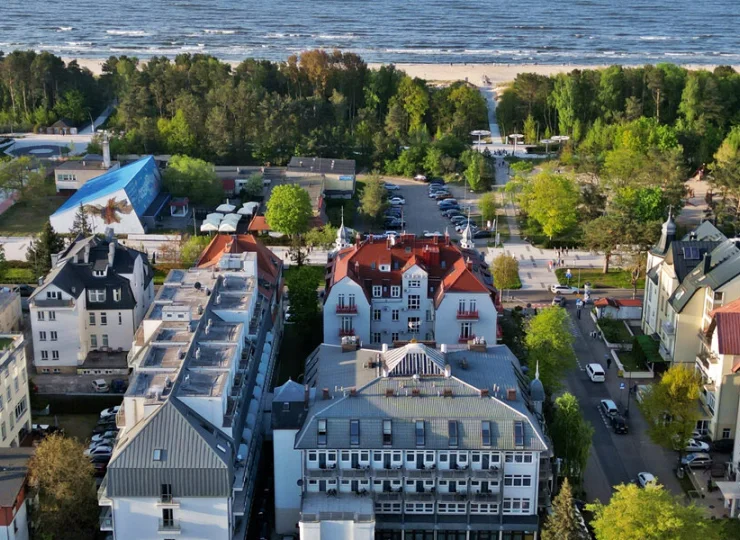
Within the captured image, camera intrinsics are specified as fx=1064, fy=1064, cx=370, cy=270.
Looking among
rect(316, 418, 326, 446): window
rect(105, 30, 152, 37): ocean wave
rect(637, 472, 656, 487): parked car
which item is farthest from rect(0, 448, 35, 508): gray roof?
rect(105, 30, 152, 37): ocean wave

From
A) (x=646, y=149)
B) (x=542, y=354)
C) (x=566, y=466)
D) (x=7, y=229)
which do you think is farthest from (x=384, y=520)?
(x=646, y=149)

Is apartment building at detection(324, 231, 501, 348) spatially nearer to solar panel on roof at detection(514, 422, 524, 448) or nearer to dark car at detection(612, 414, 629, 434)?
dark car at detection(612, 414, 629, 434)

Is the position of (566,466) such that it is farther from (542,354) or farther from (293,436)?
(293,436)

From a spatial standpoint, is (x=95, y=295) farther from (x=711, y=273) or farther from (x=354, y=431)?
(x=711, y=273)

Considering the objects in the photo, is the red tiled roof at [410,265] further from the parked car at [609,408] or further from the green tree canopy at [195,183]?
the green tree canopy at [195,183]

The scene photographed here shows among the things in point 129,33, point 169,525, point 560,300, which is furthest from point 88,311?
point 129,33

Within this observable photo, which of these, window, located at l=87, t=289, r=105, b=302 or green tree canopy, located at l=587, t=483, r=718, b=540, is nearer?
green tree canopy, located at l=587, t=483, r=718, b=540
